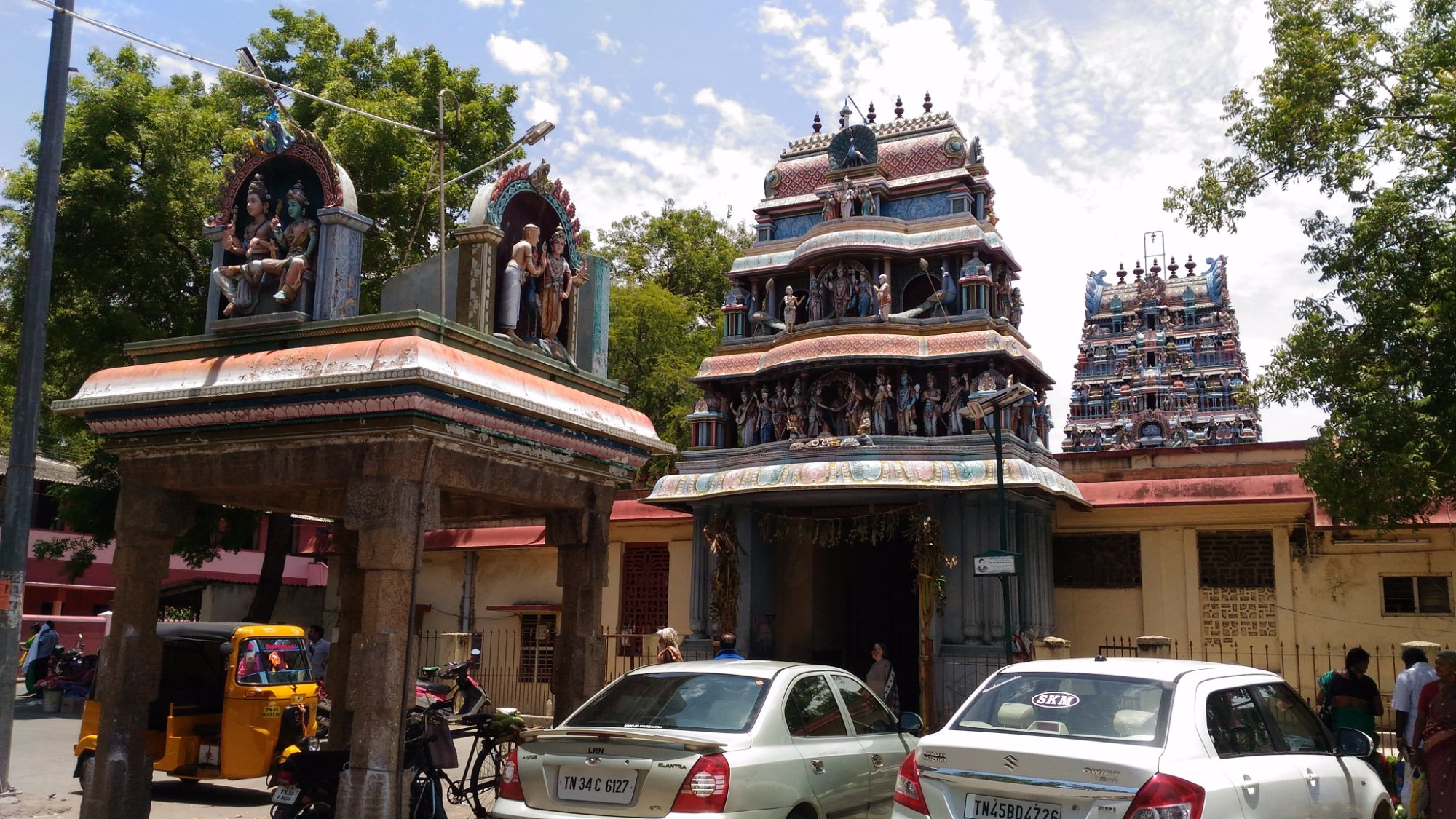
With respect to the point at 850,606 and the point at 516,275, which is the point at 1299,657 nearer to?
the point at 850,606

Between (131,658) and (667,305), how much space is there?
75.8 ft

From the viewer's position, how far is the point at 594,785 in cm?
614

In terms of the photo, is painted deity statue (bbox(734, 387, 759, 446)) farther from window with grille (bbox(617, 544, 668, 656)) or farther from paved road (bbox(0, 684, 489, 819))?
paved road (bbox(0, 684, 489, 819))

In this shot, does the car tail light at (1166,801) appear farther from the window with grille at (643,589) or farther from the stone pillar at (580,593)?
the window with grille at (643,589)

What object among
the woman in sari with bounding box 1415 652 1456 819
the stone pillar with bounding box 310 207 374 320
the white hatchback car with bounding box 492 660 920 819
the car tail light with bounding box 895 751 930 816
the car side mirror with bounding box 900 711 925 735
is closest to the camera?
the car tail light with bounding box 895 751 930 816

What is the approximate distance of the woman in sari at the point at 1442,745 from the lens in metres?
7.88

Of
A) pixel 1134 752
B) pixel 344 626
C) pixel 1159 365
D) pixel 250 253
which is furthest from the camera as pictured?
pixel 1159 365

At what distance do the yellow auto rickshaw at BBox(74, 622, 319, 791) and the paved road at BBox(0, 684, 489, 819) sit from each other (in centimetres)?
30

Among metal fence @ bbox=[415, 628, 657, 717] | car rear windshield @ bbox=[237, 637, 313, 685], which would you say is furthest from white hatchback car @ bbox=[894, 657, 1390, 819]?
metal fence @ bbox=[415, 628, 657, 717]

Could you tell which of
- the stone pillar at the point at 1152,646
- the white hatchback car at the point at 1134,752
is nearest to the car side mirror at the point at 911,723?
the white hatchback car at the point at 1134,752

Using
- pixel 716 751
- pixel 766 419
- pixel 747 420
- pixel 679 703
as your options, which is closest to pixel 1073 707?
pixel 716 751

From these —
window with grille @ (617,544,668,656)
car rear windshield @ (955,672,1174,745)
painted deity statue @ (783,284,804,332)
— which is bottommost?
car rear windshield @ (955,672,1174,745)

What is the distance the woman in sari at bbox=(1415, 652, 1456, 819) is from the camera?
788cm

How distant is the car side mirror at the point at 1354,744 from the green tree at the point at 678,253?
3129 cm
